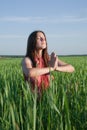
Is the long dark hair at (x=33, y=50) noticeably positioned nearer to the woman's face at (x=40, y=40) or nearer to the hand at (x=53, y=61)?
the woman's face at (x=40, y=40)

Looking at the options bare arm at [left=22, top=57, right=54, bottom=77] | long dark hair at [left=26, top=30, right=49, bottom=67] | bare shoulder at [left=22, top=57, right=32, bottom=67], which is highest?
long dark hair at [left=26, top=30, right=49, bottom=67]

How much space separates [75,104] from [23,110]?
0.33 meters

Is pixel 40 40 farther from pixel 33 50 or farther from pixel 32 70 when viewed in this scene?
pixel 32 70

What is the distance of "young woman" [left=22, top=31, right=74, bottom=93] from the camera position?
3.18 metres

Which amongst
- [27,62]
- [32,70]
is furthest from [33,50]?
[32,70]

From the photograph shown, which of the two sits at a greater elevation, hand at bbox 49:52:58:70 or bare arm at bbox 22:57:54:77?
hand at bbox 49:52:58:70

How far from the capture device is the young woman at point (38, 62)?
3.18 meters

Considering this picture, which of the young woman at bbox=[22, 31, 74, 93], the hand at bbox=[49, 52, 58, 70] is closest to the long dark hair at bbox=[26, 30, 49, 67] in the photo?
the young woman at bbox=[22, 31, 74, 93]

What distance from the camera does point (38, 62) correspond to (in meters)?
3.41

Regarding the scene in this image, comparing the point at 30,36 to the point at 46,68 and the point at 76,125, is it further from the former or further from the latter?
the point at 76,125

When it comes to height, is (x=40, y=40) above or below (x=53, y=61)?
above

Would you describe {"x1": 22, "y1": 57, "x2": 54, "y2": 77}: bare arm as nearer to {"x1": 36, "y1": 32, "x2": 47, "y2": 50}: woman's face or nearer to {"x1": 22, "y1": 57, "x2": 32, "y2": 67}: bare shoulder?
{"x1": 22, "y1": 57, "x2": 32, "y2": 67}: bare shoulder

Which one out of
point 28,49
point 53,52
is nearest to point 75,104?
point 53,52

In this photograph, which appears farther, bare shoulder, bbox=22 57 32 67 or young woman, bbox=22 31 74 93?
bare shoulder, bbox=22 57 32 67
